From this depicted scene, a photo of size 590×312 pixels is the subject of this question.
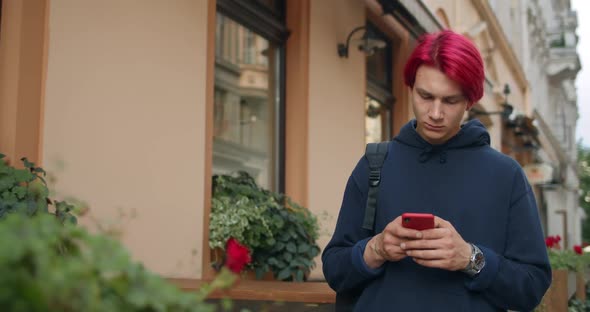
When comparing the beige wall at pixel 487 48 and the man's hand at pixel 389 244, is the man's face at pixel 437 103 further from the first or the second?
the beige wall at pixel 487 48

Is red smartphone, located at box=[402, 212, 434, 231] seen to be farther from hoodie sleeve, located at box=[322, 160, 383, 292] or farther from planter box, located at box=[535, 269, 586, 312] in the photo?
planter box, located at box=[535, 269, 586, 312]

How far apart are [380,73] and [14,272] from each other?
8.01m

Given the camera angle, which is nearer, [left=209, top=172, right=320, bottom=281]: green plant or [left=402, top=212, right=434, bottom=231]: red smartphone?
[left=402, top=212, right=434, bottom=231]: red smartphone

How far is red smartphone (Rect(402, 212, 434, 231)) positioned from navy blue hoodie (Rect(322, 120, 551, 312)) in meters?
0.20

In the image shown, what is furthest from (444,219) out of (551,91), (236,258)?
(551,91)

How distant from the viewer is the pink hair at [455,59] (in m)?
2.06

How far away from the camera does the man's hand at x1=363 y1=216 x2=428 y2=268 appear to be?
6.23ft

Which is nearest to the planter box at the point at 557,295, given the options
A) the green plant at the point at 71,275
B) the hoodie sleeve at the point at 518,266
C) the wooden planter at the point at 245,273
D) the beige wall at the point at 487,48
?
the wooden planter at the point at 245,273

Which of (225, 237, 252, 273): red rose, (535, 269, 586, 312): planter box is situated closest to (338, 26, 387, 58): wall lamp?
(535, 269, 586, 312): planter box

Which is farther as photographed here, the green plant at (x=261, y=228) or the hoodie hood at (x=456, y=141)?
the green plant at (x=261, y=228)

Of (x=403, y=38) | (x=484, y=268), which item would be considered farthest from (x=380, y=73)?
(x=484, y=268)

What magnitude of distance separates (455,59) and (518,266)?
569mm

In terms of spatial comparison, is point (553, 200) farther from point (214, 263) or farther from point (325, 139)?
point (214, 263)

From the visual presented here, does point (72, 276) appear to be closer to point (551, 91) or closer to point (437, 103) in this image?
point (437, 103)
